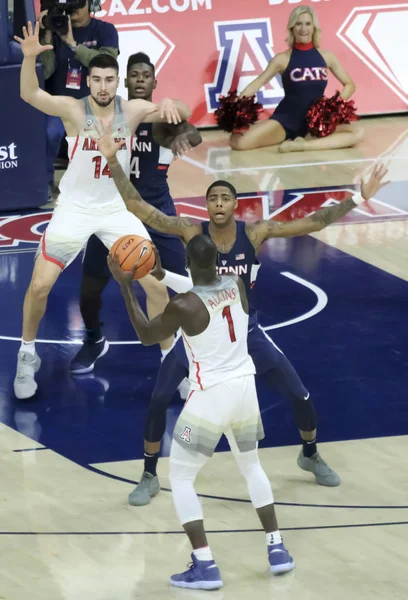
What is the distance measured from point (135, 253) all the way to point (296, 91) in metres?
9.30

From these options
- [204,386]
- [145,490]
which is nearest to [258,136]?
[145,490]

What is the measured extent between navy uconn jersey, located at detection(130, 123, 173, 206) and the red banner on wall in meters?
7.22

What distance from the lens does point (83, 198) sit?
866 centimetres

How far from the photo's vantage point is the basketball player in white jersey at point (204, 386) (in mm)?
6070

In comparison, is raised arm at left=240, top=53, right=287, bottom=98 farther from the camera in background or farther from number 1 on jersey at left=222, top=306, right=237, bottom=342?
number 1 on jersey at left=222, top=306, right=237, bottom=342

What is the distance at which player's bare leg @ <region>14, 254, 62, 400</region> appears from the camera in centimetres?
849

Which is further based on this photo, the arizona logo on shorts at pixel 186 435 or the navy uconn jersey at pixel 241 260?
the navy uconn jersey at pixel 241 260

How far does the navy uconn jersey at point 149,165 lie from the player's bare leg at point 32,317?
3.05ft

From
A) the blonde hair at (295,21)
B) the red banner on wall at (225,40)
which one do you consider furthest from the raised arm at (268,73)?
the red banner on wall at (225,40)

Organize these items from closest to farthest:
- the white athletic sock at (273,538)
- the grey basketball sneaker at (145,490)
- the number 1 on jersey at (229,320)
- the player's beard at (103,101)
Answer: the number 1 on jersey at (229,320) < the white athletic sock at (273,538) < the grey basketball sneaker at (145,490) < the player's beard at (103,101)

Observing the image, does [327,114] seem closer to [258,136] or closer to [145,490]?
[258,136]

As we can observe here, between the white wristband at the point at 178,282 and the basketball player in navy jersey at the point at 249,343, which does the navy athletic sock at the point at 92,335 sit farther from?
the white wristband at the point at 178,282

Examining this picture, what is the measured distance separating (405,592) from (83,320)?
404cm

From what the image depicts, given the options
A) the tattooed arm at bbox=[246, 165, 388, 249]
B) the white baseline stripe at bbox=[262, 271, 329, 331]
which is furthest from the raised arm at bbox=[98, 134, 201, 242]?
the white baseline stripe at bbox=[262, 271, 329, 331]
